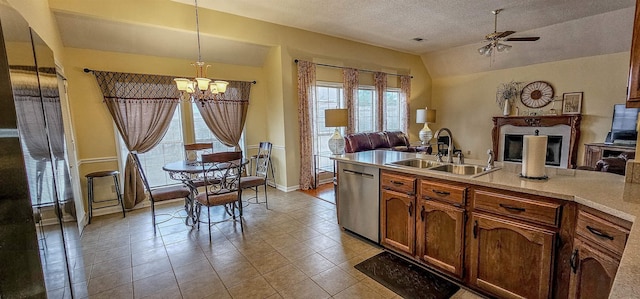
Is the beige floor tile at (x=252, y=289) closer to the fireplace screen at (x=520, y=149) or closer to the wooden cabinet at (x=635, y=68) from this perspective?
the wooden cabinet at (x=635, y=68)

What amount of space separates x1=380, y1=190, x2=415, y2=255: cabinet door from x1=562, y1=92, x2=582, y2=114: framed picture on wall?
570 centimetres

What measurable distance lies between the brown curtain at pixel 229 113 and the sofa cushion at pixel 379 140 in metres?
2.77

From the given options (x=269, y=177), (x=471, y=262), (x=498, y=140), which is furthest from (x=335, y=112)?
(x=498, y=140)

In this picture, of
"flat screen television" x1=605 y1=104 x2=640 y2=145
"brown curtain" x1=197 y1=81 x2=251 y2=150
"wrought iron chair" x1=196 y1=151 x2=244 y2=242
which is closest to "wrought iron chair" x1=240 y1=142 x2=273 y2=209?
"wrought iron chair" x1=196 y1=151 x2=244 y2=242

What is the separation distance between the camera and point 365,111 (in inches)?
255

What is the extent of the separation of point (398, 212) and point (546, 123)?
5.64 metres

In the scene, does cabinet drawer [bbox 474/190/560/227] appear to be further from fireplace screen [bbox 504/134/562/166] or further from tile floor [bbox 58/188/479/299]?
fireplace screen [bbox 504/134/562/166]

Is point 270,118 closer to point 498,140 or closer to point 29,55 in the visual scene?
point 29,55

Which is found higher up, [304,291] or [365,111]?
[365,111]

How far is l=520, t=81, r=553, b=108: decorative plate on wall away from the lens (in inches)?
238

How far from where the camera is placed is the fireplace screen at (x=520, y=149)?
6055 millimetres

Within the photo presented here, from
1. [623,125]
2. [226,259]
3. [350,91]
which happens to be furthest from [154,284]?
[623,125]

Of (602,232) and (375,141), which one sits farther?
(375,141)

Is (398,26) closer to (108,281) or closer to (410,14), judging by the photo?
(410,14)
